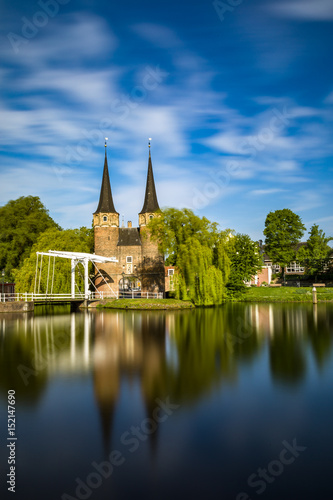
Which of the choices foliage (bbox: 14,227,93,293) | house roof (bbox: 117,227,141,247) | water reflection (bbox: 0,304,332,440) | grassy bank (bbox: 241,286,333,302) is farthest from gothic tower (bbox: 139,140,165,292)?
water reflection (bbox: 0,304,332,440)

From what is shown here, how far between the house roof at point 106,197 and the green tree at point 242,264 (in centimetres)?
1328

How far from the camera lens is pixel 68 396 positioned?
10008mm

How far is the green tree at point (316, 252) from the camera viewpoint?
5325 centimetres

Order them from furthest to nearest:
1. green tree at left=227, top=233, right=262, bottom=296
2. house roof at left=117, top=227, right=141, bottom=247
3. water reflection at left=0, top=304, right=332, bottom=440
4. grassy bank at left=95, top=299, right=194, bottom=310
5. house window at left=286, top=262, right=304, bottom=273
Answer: house window at left=286, top=262, right=304, bottom=273, green tree at left=227, top=233, right=262, bottom=296, house roof at left=117, top=227, right=141, bottom=247, grassy bank at left=95, top=299, right=194, bottom=310, water reflection at left=0, top=304, right=332, bottom=440

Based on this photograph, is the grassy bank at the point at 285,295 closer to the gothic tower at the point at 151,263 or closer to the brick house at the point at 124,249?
the gothic tower at the point at 151,263

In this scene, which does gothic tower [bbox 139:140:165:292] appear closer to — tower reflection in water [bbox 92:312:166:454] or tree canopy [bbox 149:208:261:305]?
tree canopy [bbox 149:208:261:305]

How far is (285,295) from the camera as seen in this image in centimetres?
4500

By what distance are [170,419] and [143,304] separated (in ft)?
83.4

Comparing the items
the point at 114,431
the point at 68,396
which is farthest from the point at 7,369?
the point at 114,431

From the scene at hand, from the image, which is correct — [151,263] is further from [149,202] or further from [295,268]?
[295,268]

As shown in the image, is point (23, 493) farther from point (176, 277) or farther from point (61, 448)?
point (176, 277)

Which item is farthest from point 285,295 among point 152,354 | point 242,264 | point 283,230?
point 152,354

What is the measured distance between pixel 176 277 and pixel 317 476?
28.8 m

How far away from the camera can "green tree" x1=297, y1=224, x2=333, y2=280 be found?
2096 inches
